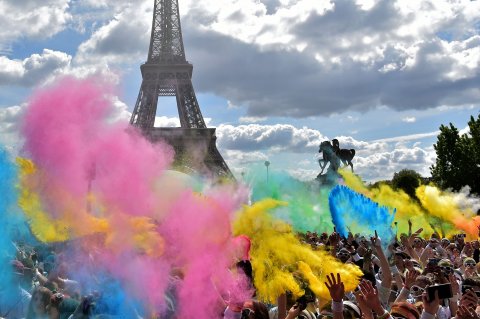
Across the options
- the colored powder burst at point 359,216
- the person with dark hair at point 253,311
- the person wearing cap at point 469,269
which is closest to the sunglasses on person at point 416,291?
the person wearing cap at point 469,269

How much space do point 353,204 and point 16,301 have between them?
8910 millimetres

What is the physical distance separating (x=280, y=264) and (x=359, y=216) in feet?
23.5

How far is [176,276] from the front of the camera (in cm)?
587

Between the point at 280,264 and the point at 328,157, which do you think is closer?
the point at 280,264

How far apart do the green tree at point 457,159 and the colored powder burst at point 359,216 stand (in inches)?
1236

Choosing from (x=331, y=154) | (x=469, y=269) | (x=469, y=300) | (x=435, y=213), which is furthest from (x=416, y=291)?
(x=331, y=154)

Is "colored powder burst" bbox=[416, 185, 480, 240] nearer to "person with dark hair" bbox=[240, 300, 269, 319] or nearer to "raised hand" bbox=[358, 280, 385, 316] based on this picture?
"raised hand" bbox=[358, 280, 385, 316]

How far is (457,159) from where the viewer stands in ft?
143

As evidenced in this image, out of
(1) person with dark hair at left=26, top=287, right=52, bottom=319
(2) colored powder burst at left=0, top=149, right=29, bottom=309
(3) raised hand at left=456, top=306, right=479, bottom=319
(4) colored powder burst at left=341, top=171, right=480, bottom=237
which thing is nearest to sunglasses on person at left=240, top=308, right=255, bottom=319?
(3) raised hand at left=456, top=306, right=479, bottom=319

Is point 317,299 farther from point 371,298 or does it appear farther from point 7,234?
point 7,234

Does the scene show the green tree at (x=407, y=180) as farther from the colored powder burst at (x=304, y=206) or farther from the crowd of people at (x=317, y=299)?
the crowd of people at (x=317, y=299)

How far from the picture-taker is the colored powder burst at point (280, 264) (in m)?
6.01

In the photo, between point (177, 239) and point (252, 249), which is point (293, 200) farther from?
point (177, 239)

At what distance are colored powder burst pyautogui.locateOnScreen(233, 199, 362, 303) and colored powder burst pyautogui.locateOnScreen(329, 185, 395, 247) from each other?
5565 mm
